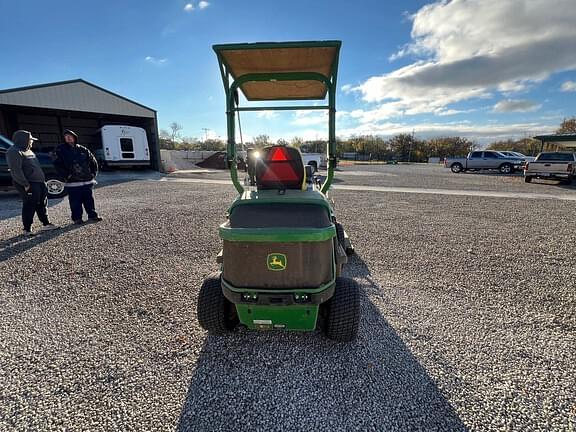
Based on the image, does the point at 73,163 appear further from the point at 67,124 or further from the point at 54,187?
the point at 67,124

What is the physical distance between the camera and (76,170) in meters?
5.38

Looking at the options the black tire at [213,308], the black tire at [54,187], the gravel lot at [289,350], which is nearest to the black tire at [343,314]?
the gravel lot at [289,350]

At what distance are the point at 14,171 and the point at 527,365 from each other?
285 inches

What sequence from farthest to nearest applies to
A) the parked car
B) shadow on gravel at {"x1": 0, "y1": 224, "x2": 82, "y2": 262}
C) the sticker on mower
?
1. the parked car
2. shadow on gravel at {"x1": 0, "y1": 224, "x2": 82, "y2": 262}
3. the sticker on mower

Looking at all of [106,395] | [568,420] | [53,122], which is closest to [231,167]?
[106,395]

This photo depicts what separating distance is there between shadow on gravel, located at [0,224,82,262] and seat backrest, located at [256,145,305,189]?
167 inches

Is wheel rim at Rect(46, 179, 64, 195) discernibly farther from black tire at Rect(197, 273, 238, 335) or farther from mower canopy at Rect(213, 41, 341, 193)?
black tire at Rect(197, 273, 238, 335)

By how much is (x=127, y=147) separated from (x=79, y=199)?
1318 centimetres

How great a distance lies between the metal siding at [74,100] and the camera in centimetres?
1457

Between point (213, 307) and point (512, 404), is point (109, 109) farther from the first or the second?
point (512, 404)

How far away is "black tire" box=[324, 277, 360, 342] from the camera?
7.12 feet

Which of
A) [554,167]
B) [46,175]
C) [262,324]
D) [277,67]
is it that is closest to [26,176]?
[46,175]

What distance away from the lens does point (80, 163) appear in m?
5.36

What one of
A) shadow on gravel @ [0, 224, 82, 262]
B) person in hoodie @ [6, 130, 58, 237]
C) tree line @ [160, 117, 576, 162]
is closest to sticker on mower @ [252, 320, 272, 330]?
shadow on gravel @ [0, 224, 82, 262]
